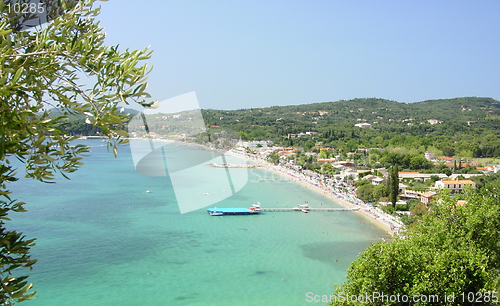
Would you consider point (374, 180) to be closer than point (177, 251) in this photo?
No

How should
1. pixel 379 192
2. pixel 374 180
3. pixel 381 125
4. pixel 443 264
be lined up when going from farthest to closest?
pixel 381 125, pixel 374 180, pixel 379 192, pixel 443 264

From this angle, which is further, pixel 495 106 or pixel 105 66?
pixel 495 106

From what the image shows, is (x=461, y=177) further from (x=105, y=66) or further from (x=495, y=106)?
(x=495, y=106)

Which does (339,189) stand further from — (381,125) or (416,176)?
(381,125)

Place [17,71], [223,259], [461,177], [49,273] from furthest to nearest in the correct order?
[461,177]
[223,259]
[49,273]
[17,71]

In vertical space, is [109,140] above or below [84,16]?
below

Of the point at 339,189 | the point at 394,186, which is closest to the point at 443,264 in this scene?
the point at 394,186

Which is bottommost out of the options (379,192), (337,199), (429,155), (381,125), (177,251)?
(337,199)

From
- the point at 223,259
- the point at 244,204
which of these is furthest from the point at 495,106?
the point at 223,259
